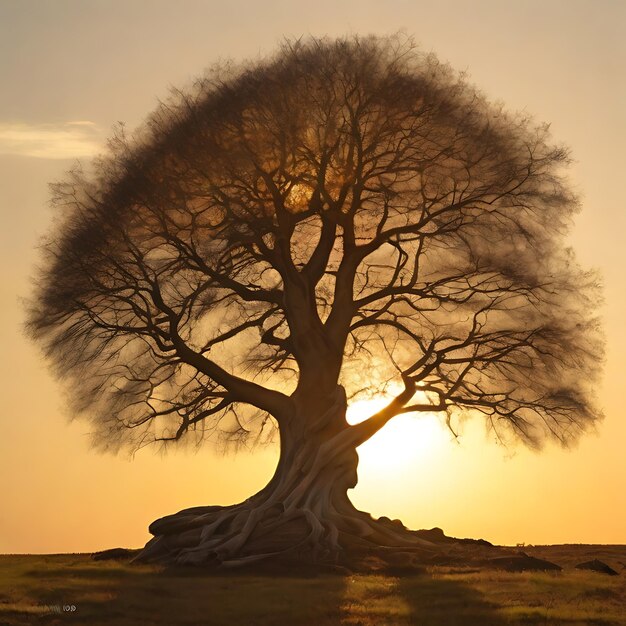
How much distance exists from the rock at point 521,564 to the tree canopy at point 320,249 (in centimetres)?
446

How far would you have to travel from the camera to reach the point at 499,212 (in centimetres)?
3328

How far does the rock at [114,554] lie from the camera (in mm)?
34344

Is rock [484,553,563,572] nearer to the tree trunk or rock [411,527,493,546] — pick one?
the tree trunk

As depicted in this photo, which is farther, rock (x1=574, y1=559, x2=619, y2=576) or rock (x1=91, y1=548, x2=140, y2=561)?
rock (x1=91, y1=548, x2=140, y2=561)

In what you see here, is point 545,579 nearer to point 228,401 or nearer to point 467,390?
point 467,390

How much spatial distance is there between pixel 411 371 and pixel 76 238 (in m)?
9.78

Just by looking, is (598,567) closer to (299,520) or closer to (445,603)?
(299,520)

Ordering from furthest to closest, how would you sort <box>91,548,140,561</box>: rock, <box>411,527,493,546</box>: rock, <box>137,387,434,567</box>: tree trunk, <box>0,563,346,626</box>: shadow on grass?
1. <box>411,527,493,546</box>: rock
2. <box>91,548,140,561</box>: rock
3. <box>137,387,434,567</box>: tree trunk
4. <box>0,563,346,626</box>: shadow on grass

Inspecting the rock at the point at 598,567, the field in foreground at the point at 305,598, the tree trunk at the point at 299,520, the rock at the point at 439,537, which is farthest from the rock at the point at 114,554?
the rock at the point at 598,567

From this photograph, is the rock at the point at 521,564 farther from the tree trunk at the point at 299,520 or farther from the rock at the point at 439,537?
the rock at the point at 439,537

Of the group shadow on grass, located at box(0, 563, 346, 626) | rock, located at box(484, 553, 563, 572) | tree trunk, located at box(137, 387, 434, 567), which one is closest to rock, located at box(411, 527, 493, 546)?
tree trunk, located at box(137, 387, 434, 567)

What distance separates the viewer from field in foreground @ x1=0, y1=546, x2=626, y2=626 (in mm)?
21922

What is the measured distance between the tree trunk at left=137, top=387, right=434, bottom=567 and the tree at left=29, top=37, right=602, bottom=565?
2.7 inches

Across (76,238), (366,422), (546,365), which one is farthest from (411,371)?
(76,238)
